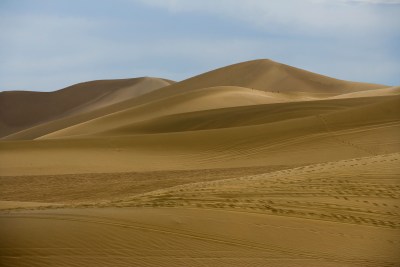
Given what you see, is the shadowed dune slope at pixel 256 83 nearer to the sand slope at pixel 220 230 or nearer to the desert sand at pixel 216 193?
the desert sand at pixel 216 193

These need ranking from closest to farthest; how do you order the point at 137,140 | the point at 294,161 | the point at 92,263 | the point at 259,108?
1. the point at 92,263
2. the point at 294,161
3. the point at 137,140
4. the point at 259,108

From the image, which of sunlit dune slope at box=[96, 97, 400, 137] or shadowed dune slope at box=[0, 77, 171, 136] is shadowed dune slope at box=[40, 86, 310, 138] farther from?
shadowed dune slope at box=[0, 77, 171, 136]

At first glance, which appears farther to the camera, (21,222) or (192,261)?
(21,222)

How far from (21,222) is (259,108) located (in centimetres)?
2878

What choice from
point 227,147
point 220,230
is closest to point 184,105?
point 227,147

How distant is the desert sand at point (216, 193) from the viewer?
850 cm

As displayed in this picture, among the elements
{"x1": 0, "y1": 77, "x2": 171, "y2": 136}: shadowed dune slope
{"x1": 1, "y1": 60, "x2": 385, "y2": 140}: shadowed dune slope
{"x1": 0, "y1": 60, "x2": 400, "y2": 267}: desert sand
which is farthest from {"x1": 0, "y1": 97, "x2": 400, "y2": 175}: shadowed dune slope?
{"x1": 0, "y1": 77, "x2": 171, "y2": 136}: shadowed dune slope

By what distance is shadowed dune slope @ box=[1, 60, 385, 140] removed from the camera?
77.3 metres

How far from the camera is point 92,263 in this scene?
25.9 feet

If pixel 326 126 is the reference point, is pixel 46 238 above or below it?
below

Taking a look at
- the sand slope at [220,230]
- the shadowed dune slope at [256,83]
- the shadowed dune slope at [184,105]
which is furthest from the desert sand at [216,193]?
the shadowed dune slope at [256,83]

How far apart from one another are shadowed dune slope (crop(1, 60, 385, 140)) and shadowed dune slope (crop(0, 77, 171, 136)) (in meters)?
26.3

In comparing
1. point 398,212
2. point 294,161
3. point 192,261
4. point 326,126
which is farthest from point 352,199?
point 326,126

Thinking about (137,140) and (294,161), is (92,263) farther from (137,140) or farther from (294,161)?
(137,140)
